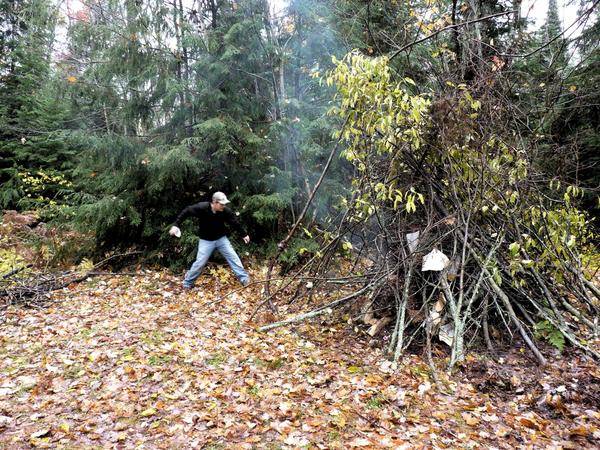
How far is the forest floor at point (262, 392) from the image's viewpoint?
312cm

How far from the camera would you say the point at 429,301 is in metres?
5.02

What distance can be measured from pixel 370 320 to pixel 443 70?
13.4 ft

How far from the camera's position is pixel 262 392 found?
12.3 ft

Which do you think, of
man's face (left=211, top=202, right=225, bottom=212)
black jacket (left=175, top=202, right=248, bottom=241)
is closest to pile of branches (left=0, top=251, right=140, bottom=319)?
black jacket (left=175, top=202, right=248, bottom=241)

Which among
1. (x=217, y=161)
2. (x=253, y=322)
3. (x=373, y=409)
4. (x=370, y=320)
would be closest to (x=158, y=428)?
(x=373, y=409)

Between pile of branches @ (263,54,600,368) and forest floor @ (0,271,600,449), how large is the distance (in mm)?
513

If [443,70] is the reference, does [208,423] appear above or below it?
below

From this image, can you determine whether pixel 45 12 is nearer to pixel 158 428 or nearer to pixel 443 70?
pixel 443 70

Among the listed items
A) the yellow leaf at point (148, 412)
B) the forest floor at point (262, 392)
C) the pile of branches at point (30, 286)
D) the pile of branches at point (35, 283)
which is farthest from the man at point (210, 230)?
the yellow leaf at point (148, 412)

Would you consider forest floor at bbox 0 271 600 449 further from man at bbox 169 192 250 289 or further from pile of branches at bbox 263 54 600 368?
man at bbox 169 192 250 289

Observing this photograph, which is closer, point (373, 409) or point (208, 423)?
A: point (208, 423)

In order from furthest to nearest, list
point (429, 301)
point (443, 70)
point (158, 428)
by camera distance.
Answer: point (443, 70)
point (429, 301)
point (158, 428)

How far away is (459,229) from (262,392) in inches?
128

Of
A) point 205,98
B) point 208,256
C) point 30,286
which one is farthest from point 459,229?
point 30,286
